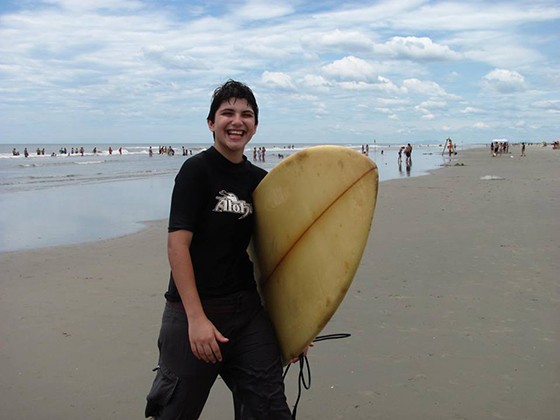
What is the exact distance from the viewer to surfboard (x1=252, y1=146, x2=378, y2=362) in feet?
7.43

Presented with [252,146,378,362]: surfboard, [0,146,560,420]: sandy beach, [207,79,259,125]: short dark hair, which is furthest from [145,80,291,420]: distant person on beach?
[0,146,560,420]: sandy beach

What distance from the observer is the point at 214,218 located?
6.68 ft

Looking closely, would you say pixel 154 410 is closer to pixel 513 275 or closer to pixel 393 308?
pixel 393 308

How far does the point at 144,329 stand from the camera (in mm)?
4117

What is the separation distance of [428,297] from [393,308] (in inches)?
17.2

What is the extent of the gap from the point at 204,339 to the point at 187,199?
51cm

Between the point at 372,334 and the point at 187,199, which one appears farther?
the point at 372,334

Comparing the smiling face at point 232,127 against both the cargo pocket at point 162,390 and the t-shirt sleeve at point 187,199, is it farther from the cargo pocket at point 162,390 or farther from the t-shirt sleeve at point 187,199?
the cargo pocket at point 162,390

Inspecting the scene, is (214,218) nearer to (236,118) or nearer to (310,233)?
(236,118)

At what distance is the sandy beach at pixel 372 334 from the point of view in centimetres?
298

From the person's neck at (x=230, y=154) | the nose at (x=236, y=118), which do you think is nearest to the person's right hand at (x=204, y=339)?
the person's neck at (x=230, y=154)

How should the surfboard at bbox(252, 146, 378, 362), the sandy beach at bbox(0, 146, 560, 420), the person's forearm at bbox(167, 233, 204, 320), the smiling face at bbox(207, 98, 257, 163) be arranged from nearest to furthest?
the person's forearm at bbox(167, 233, 204, 320) < the smiling face at bbox(207, 98, 257, 163) < the surfboard at bbox(252, 146, 378, 362) < the sandy beach at bbox(0, 146, 560, 420)

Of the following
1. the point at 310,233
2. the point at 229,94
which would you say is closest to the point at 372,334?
the point at 310,233

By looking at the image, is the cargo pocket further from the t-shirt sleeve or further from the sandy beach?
the sandy beach
